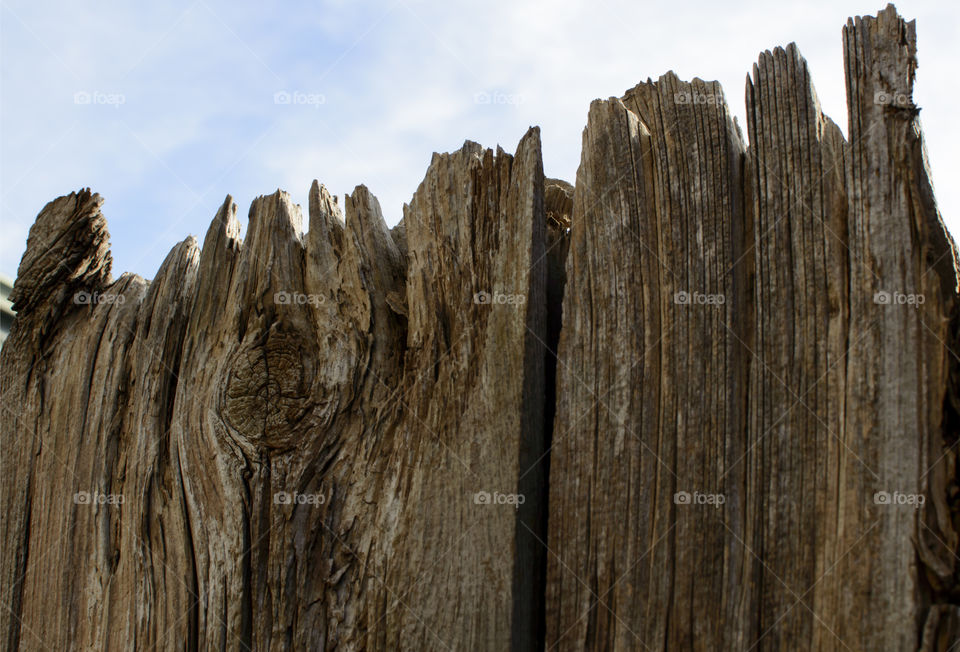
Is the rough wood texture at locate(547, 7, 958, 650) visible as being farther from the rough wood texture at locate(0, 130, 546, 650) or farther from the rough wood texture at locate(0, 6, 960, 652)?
the rough wood texture at locate(0, 130, 546, 650)

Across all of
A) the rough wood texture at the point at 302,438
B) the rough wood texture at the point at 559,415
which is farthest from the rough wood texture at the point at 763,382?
the rough wood texture at the point at 302,438

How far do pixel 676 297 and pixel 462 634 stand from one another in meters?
1.41

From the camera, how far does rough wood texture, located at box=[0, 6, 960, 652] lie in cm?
241

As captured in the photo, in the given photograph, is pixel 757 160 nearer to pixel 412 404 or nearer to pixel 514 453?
pixel 514 453

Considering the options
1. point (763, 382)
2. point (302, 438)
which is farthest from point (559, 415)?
point (302, 438)


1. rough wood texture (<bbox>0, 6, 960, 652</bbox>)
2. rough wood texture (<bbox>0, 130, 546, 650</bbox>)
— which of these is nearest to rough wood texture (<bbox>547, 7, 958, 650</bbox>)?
rough wood texture (<bbox>0, 6, 960, 652</bbox>)

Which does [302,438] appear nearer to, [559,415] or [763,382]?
[559,415]

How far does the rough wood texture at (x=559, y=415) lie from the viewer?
94.8 inches

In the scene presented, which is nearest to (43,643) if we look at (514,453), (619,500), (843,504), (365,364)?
(365,364)

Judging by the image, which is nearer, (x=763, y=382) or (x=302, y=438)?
(x=763, y=382)

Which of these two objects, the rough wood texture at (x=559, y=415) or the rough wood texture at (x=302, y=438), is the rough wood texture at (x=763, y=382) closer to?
the rough wood texture at (x=559, y=415)

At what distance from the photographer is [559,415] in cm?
276

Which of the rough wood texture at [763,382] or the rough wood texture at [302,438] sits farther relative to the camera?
the rough wood texture at [302,438]

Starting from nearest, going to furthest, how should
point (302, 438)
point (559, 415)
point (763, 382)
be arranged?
point (763, 382)
point (559, 415)
point (302, 438)
